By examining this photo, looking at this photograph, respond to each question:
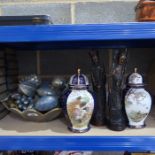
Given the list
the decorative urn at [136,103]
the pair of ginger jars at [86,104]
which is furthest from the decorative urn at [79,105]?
the decorative urn at [136,103]

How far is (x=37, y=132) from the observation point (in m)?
0.76

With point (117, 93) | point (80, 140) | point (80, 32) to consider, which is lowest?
point (80, 140)

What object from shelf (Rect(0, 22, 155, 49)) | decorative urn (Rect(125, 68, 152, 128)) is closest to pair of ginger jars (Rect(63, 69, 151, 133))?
decorative urn (Rect(125, 68, 152, 128))

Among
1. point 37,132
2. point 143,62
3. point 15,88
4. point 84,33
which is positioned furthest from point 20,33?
point 143,62

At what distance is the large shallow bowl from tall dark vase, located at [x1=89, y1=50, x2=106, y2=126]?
0.11 m

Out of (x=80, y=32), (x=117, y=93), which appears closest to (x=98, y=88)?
(x=117, y=93)

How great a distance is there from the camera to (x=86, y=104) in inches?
28.8

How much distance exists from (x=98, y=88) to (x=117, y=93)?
6 cm

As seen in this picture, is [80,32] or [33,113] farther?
[33,113]

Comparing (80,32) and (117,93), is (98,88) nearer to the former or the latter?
(117,93)

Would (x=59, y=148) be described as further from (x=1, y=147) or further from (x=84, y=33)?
(x=84, y=33)

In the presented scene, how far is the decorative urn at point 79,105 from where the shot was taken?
2.40ft

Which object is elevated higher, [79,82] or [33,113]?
[79,82]

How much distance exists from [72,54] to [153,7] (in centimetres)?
39
